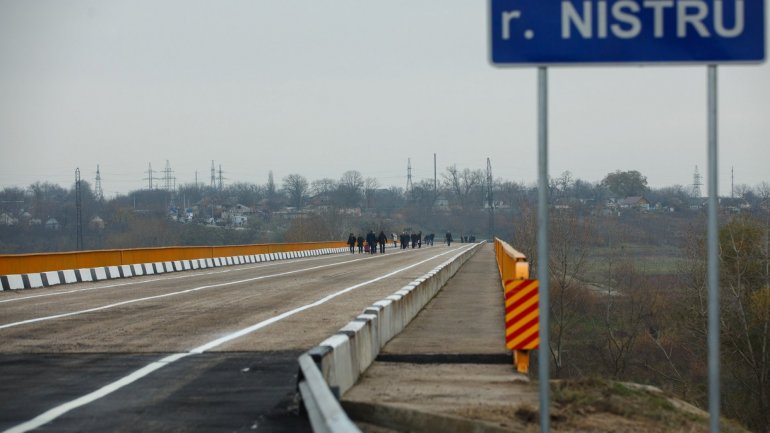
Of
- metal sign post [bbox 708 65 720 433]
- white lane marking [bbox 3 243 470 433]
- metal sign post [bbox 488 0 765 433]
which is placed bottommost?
white lane marking [bbox 3 243 470 433]

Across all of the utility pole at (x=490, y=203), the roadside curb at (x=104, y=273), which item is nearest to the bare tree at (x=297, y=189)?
the utility pole at (x=490, y=203)

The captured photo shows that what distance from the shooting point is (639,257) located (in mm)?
95562

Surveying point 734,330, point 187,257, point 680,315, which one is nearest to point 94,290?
point 187,257

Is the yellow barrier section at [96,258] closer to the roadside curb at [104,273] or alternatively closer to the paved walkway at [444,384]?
the roadside curb at [104,273]

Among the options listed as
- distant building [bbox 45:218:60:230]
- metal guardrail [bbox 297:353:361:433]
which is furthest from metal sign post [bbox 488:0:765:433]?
distant building [bbox 45:218:60:230]

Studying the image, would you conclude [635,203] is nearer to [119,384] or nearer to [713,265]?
[119,384]

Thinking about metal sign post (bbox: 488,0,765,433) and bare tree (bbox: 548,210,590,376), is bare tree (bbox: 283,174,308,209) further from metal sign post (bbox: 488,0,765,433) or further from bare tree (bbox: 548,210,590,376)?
metal sign post (bbox: 488,0,765,433)

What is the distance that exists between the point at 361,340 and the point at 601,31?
5613 millimetres

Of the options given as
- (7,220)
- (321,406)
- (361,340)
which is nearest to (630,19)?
(321,406)

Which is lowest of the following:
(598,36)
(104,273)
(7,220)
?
(104,273)

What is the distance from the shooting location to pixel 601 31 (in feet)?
23.9

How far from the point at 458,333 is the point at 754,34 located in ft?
36.1

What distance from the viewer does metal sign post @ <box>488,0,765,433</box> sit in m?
7.13

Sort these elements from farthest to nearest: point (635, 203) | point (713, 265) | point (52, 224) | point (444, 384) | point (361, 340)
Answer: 1. point (635, 203)
2. point (52, 224)
3. point (361, 340)
4. point (444, 384)
5. point (713, 265)
